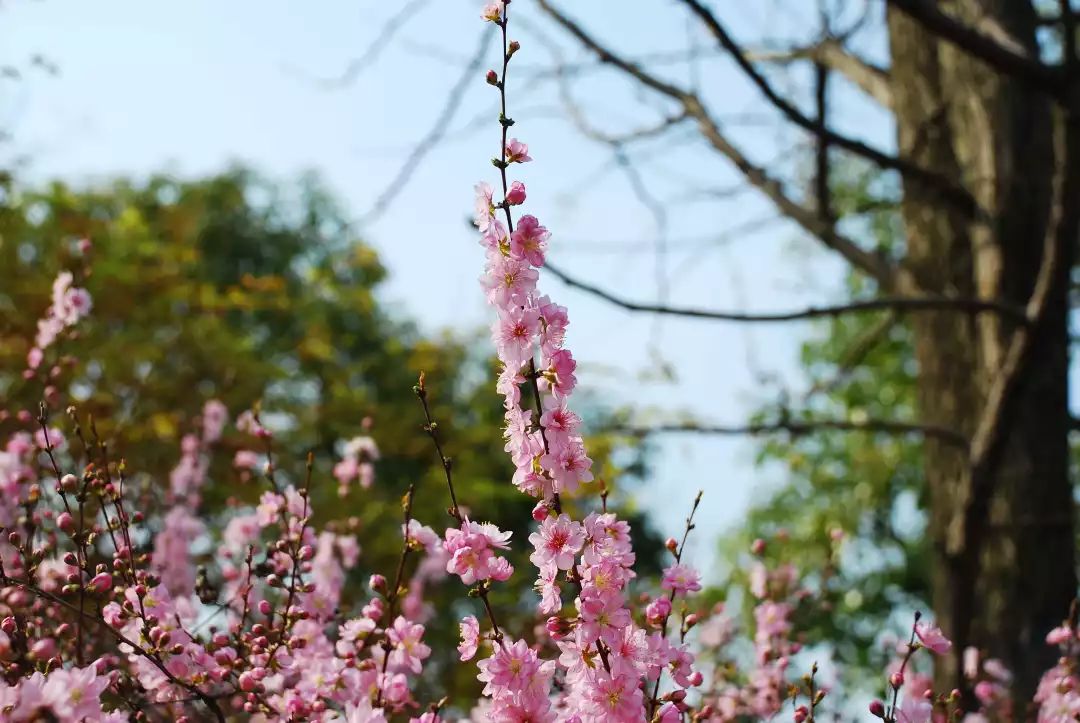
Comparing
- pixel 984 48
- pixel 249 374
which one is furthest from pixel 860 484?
pixel 984 48

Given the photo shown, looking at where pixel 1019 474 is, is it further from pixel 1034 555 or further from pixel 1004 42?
pixel 1004 42

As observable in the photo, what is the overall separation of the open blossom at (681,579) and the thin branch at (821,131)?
5.21 feet

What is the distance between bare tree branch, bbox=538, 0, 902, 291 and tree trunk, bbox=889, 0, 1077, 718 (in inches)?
5.2

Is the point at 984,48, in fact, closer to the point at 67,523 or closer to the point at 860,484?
the point at 67,523

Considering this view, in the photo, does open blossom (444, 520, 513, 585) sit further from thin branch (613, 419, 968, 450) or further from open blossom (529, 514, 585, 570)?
thin branch (613, 419, 968, 450)

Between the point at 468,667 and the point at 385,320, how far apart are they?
9.24 metres

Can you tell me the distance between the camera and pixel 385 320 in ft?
53.4

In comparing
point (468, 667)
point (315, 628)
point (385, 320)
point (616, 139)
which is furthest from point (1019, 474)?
point (385, 320)

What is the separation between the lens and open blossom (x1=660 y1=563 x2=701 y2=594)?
71.9 inches

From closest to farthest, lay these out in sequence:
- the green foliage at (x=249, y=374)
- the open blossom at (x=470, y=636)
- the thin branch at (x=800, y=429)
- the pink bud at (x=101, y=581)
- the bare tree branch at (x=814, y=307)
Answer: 1. the open blossom at (x=470, y=636)
2. the pink bud at (x=101, y=581)
3. the bare tree branch at (x=814, y=307)
4. the thin branch at (x=800, y=429)
5. the green foliage at (x=249, y=374)

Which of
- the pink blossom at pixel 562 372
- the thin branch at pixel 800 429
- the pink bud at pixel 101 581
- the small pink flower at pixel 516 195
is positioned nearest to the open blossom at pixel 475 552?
the pink blossom at pixel 562 372

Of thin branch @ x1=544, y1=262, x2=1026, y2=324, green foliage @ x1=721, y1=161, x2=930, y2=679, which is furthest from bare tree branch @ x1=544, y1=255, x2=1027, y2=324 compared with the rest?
green foliage @ x1=721, y1=161, x2=930, y2=679

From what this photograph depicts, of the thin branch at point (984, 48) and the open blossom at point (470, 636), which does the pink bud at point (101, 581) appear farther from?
the thin branch at point (984, 48)

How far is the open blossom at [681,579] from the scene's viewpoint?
5.99ft
